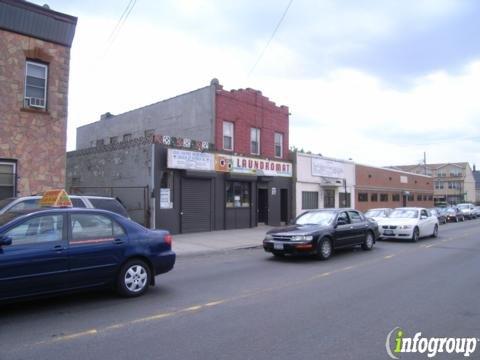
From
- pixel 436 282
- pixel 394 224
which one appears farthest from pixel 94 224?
pixel 394 224

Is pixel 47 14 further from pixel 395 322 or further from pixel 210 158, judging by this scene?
pixel 395 322

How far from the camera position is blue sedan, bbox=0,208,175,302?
5797 millimetres

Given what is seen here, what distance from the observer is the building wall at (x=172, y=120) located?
71.0ft

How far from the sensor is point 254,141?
23672mm

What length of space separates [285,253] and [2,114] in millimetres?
9580

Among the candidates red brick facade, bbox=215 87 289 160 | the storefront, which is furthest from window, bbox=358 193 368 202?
red brick facade, bbox=215 87 289 160

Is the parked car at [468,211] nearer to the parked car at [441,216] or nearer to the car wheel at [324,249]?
the parked car at [441,216]

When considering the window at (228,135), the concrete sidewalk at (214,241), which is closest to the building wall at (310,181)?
the window at (228,135)

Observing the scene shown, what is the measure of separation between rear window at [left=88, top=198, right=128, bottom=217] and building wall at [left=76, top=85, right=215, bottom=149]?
10568mm

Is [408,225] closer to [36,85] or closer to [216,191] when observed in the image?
[216,191]

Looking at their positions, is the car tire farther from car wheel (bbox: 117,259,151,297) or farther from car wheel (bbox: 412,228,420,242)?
car wheel (bbox: 117,259,151,297)

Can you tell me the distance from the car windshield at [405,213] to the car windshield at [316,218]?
6713 millimetres

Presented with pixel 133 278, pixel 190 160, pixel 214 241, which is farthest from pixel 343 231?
pixel 190 160

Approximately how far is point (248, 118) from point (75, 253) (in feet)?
57.8
